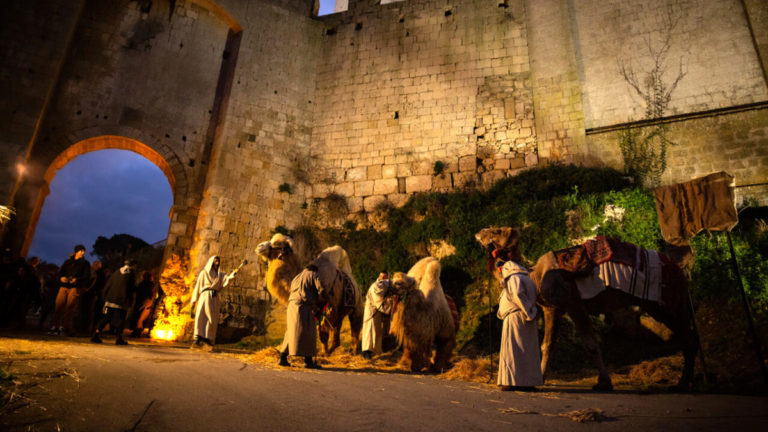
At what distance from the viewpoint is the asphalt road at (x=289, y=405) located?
2.11 metres

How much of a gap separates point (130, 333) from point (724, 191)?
12363 mm

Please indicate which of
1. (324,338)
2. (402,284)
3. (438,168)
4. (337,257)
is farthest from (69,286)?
(438,168)

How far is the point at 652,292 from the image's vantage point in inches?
176

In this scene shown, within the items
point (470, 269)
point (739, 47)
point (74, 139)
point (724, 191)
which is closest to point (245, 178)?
point (74, 139)

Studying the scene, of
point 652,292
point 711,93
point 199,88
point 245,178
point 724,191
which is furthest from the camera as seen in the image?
point 199,88

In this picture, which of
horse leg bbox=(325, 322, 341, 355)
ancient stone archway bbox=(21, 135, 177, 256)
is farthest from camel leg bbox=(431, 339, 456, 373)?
ancient stone archway bbox=(21, 135, 177, 256)

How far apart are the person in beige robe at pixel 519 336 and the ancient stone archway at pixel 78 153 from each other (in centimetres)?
924

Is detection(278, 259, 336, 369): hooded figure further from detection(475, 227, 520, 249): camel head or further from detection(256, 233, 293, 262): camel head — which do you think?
detection(475, 227, 520, 249): camel head

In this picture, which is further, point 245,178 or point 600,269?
point 245,178

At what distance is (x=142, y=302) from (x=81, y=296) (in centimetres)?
118

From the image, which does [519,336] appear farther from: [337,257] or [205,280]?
[205,280]

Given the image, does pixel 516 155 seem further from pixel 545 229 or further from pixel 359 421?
pixel 359 421

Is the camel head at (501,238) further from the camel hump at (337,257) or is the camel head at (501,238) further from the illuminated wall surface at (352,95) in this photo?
the illuminated wall surface at (352,95)

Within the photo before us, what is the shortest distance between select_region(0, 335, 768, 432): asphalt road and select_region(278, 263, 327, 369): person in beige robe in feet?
3.49
